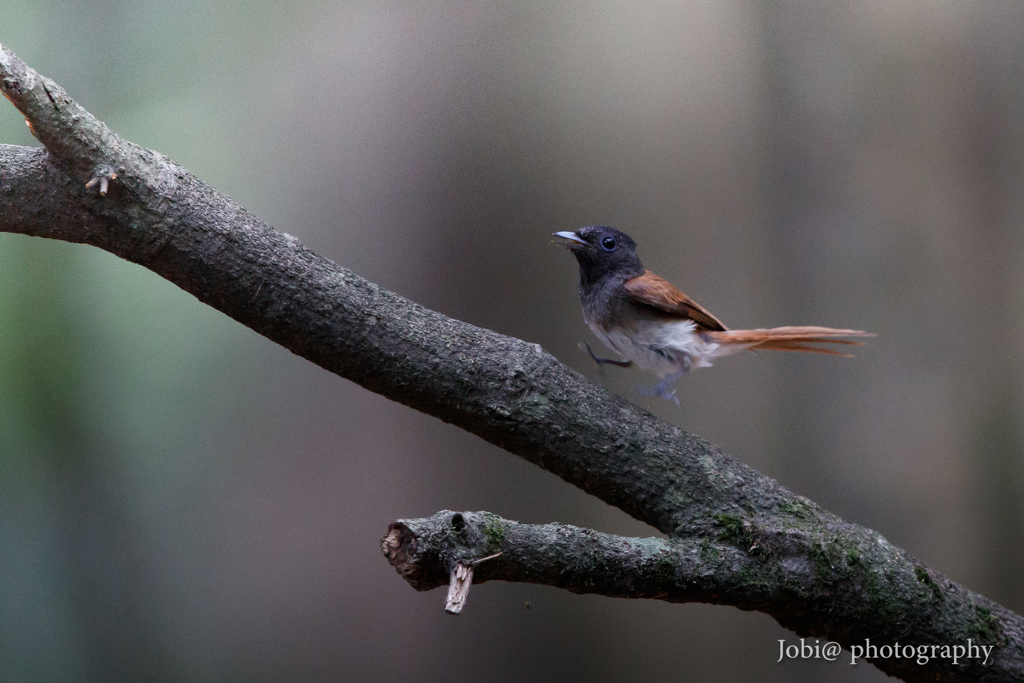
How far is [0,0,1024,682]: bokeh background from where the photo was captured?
1.98 metres

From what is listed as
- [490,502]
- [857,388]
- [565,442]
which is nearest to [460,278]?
[490,502]

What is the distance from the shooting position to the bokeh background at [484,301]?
1.98 m

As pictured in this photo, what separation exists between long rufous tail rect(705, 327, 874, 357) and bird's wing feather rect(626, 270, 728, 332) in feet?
0.15

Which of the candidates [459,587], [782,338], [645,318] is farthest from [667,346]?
[459,587]

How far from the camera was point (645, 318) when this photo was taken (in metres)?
1.79

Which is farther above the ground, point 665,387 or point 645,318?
point 645,318

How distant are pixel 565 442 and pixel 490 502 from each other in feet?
2.69

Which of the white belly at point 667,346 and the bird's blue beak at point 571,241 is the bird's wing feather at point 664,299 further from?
the bird's blue beak at point 571,241

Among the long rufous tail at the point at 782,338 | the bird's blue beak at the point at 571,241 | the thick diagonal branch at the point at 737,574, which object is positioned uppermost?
the bird's blue beak at the point at 571,241

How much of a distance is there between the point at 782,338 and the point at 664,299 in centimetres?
30

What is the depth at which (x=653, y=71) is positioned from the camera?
230cm

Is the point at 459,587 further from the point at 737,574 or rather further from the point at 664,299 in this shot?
the point at 664,299

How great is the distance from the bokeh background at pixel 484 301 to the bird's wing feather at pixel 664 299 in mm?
517

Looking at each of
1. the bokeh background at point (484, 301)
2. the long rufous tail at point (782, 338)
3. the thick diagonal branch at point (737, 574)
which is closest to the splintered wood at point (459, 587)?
the thick diagonal branch at point (737, 574)
